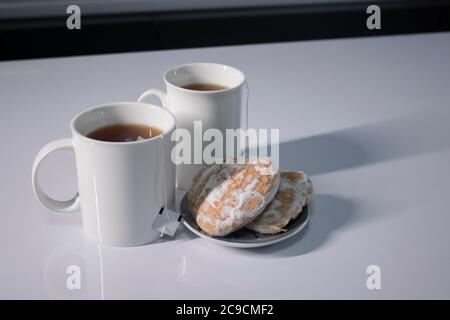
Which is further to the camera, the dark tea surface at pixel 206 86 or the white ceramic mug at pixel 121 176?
the dark tea surface at pixel 206 86

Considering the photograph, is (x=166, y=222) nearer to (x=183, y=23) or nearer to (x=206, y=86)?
(x=206, y=86)

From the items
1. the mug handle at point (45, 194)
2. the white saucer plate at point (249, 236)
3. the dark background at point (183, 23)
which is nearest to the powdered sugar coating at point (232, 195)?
the white saucer plate at point (249, 236)

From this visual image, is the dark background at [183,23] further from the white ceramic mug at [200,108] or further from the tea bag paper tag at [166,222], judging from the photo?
the tea bag paper tag at [166,222]

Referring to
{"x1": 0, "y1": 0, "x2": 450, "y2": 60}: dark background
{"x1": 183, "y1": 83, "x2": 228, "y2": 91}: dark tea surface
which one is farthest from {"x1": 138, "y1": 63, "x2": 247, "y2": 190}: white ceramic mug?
{"x1": 0, "y1": 0, "x2": 450, "y2": 60}: dark background

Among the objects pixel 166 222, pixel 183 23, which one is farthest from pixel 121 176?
pixel 183 23

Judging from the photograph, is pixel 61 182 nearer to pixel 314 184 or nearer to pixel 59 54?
pixel 314 184

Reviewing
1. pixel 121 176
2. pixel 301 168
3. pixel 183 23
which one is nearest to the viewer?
pixel 121 176
